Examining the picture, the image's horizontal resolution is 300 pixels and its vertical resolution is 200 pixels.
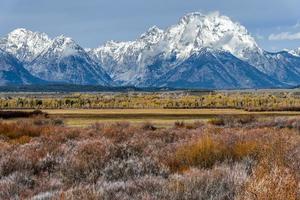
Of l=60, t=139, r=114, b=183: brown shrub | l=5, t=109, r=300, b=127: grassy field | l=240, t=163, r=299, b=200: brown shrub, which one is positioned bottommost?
l=5, t=109, r=300, b=127: grassy field

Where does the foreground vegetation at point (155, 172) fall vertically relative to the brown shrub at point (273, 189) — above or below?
below

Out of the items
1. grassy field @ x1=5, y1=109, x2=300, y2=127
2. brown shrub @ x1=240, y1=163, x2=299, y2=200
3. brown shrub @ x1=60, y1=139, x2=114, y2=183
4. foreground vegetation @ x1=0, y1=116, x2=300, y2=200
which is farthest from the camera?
grassy field @ x1=5, y1=109, x2=300, y2=127

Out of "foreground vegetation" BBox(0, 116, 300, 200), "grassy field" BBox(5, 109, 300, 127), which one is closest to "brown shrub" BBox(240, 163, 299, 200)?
"foreground vegetation" BBox(0, 116, 300, 200)

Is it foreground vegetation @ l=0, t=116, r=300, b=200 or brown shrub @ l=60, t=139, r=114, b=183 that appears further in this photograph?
brown shrub @ l=60, t=139, r=114, b=183

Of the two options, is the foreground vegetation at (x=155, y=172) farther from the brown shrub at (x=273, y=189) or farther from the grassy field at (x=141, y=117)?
the grassy field at (x=141, y=117)

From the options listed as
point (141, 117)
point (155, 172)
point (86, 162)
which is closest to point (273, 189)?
point (155, 172)

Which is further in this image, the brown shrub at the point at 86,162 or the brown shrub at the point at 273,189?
the brown shrub at the point at 86,162

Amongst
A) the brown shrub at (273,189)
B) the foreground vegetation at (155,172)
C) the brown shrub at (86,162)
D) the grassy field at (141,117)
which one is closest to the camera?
the brown shrub at (273,189)

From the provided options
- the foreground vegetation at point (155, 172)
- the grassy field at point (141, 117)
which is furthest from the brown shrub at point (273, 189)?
the grassy field at point (141, 117)

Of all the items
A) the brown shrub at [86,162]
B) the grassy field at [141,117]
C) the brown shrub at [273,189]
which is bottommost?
the grassy field at [141,117]

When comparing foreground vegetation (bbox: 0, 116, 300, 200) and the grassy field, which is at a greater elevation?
foreground vegetation (bbox: 0, 116, 300, 200)

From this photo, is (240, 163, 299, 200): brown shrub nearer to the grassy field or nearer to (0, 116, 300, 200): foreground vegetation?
(0, 116, 300, 200): foreground vegetation

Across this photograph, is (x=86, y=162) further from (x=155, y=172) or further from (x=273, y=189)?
(x=273, y=189)

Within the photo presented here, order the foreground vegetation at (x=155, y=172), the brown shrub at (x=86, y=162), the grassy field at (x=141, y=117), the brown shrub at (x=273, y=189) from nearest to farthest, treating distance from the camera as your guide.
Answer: the brown shrub at (x=273, y=189), the foreground vegetation at (x=155, y=172), the brown shrub at (x=86, y=162), the grassy field at (x=141, y=117)
